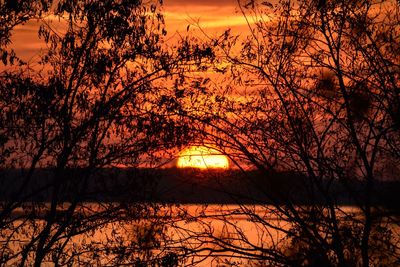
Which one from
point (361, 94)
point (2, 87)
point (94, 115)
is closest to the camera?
point (361, 94)

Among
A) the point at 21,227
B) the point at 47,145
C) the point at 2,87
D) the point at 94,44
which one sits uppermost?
the point at 94,44

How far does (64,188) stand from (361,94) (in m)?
5.64

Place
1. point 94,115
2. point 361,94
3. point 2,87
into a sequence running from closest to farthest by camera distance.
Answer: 1. point 361,94
2. point 2,87
3. point 94,115

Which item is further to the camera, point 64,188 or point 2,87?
point 64,188

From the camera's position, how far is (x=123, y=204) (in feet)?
42.9

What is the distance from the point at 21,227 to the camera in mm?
13352

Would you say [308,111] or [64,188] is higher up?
[308,111]

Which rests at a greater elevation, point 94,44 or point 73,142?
point 94,44

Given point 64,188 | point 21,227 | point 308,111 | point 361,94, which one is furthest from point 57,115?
point 361,94

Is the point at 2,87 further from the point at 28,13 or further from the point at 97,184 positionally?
the point at 97,184

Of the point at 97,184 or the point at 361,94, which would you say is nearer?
the point at 361,94

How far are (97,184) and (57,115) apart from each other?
4.70 ft

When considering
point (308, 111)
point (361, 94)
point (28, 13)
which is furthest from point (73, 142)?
point (361, 94)

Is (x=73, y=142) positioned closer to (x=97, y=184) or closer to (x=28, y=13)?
(x=97, y=184)
